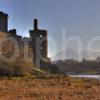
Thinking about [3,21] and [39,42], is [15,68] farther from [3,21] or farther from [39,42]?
[39,42]

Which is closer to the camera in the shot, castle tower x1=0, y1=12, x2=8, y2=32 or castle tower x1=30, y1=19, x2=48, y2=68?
castle tower x1=0, y1=12, x2=8, y2=32

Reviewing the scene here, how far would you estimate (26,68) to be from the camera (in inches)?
1991

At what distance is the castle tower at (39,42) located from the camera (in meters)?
70.8

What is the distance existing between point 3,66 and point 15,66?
5.31 ft

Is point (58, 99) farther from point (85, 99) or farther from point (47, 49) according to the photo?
point (47, 49)

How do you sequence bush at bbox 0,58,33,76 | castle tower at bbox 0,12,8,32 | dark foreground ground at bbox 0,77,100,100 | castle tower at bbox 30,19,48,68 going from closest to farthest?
dark foreground ground at bbox 0,77,100,100 → bush at bbox 0,58,33,76 → castle tower at bbox 0,12,8,32 → castle tower at bbox 30,19,48,68

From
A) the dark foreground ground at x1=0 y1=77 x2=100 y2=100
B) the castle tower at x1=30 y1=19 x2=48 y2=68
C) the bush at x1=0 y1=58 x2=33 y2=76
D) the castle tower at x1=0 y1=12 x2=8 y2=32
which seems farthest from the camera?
the castle tower at x1=30 y1=19 x2=48 y2=68

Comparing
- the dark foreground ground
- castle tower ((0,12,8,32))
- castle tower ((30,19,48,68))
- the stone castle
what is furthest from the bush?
castle tower ((30,19,48,68))

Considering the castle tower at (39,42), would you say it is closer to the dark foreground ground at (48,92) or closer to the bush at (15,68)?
the bush at (15,68)

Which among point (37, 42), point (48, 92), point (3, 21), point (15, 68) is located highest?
point (3, 21)

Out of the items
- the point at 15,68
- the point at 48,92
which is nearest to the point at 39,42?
the point at 15,68

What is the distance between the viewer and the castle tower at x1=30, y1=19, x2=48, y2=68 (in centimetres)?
7075

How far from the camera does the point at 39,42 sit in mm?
72688

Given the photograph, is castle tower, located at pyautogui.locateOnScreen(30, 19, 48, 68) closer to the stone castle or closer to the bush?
the stone castle
